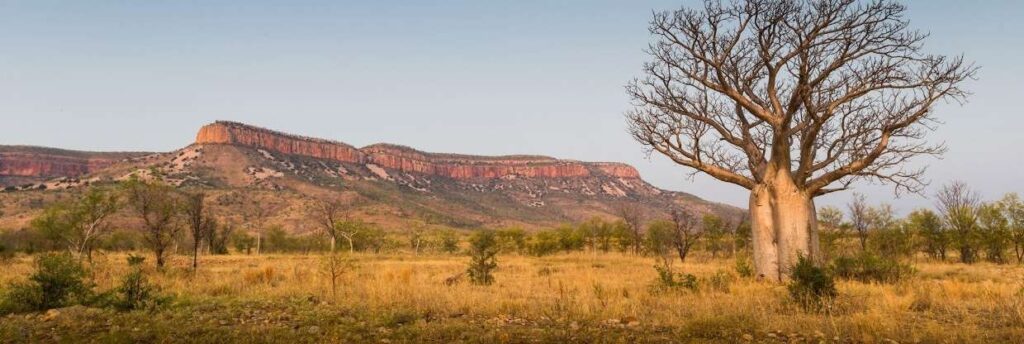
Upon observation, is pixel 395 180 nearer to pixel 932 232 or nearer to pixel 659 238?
pixel 659 238

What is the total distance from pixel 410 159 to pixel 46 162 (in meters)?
84.1

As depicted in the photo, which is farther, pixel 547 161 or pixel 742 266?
pixel 547 161

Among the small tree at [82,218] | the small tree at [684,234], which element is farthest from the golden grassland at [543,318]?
the small tree at [684,234]

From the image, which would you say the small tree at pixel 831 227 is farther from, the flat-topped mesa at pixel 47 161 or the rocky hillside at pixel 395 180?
the flat-topped mesa at pixel 47 161

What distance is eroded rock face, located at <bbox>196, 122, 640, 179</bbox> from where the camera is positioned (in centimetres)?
11475

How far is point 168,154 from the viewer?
340 ft

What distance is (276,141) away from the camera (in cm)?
→ 12050

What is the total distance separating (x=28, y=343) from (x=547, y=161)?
151 m

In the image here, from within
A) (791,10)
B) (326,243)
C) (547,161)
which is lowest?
(326,243)

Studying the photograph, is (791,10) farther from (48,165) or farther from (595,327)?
(48,165)

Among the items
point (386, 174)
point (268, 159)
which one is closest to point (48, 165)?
point (268, 159)

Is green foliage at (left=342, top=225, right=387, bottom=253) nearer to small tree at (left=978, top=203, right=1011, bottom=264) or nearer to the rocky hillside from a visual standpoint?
the rocky hillside

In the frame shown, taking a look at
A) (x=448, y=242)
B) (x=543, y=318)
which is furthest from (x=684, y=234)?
(x=543, y=318)

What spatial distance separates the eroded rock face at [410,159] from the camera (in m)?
115
